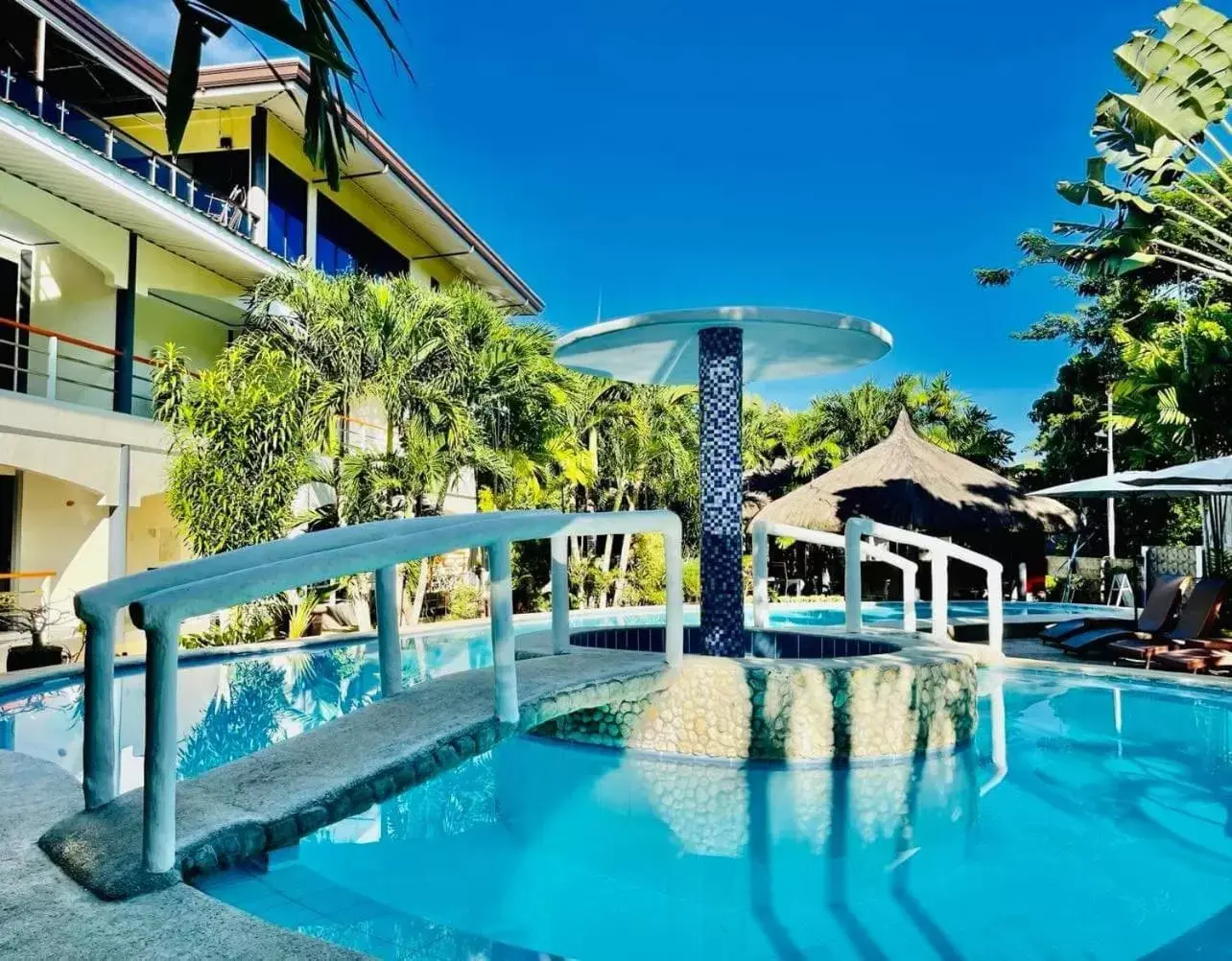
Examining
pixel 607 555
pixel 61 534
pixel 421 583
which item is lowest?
pixel 421 583

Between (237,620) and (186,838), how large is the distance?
1144 centimetres

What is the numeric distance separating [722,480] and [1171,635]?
7.41 meters

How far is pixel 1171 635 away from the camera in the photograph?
11617 mm

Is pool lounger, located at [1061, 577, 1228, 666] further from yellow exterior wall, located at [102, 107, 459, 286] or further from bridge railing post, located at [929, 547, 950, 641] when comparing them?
yellow exterior wall, located at [102, 107, 459, 286]

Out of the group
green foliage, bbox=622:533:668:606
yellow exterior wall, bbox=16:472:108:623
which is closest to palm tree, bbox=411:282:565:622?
green foliage, bbox=622:533:668:606

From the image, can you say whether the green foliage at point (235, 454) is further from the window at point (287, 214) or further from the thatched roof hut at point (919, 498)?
the thatched roof hut at point (919, 498)

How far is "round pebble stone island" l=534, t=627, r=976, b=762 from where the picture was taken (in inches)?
277

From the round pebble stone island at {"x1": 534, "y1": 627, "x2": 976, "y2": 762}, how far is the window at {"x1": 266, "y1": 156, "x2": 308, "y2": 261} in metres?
13.8

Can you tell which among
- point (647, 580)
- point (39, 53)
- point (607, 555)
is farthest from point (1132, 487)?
point (39, 53)

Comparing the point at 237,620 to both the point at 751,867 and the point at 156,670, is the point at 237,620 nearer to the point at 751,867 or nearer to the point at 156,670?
the point at 751,867

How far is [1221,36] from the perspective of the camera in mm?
13023

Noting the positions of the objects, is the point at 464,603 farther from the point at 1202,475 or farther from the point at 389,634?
the point at 1202,475

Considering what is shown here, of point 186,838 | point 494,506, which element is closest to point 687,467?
point 494,506

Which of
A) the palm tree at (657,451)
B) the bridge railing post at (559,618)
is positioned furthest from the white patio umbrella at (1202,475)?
the palm tree at (657,451)
